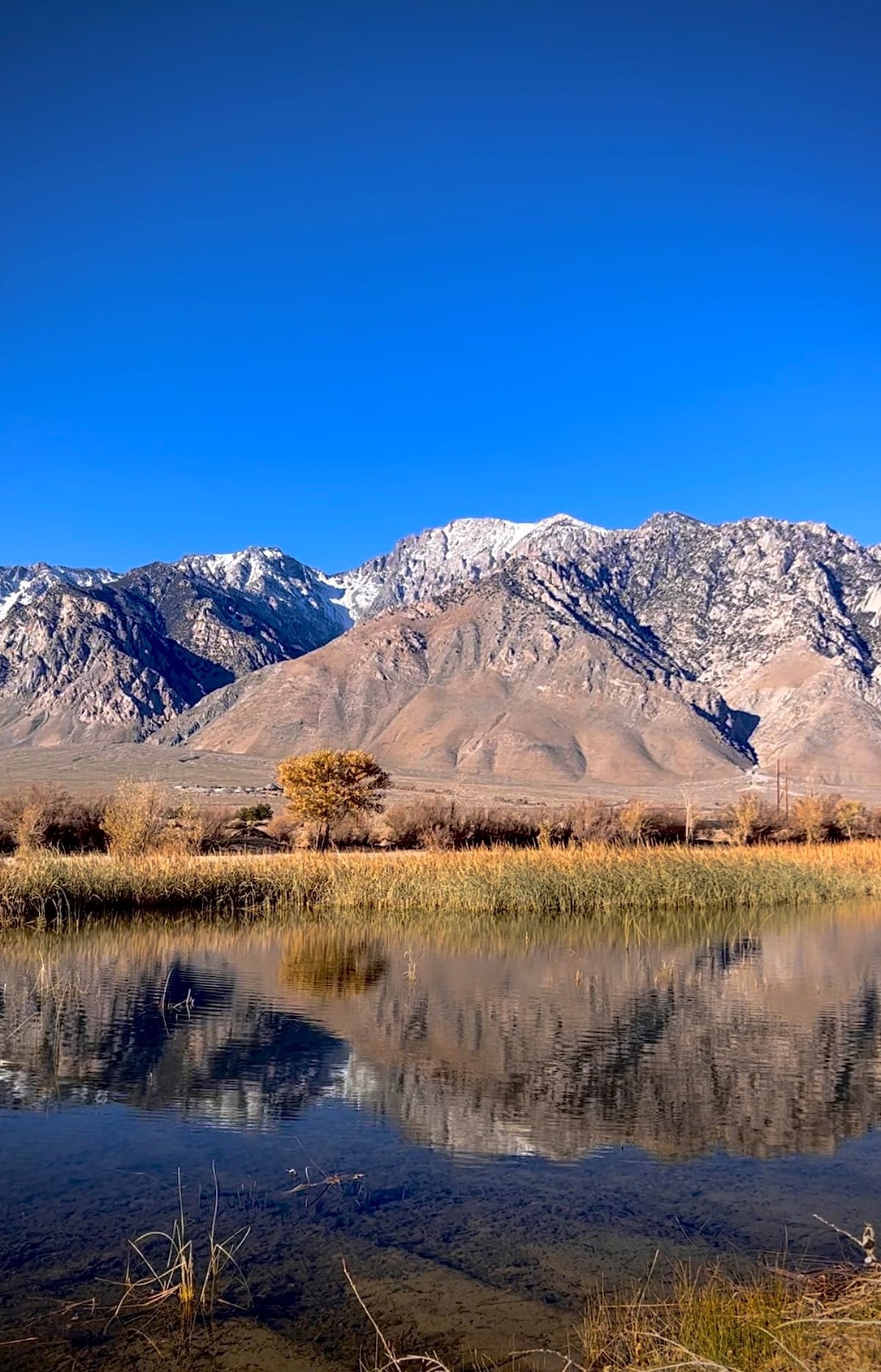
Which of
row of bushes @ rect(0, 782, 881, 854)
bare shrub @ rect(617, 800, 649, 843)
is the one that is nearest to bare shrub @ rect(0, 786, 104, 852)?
row of bushes @ rect(0, 782, 881, 854)

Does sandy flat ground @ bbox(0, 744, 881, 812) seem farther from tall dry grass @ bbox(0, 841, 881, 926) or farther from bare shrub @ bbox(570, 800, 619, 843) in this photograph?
tall dry grass @ bbox(0, 841, 881, 926)

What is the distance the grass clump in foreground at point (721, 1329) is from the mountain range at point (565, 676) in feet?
359

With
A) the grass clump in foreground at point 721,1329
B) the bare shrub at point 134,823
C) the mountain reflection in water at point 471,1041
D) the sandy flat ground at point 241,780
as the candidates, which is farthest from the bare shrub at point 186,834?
the sandy flat ground at point 241,780

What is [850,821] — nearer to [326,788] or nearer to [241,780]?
[326,788]

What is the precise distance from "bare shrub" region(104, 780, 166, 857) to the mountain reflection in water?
1008cm

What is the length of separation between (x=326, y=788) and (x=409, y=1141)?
113 feet

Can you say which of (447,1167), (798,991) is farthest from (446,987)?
(447,1167)

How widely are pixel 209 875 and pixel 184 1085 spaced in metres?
15.4

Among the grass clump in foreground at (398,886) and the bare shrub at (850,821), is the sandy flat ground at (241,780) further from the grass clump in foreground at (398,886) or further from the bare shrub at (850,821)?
the grass clump in foreground at (398,886)

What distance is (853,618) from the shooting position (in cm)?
16025

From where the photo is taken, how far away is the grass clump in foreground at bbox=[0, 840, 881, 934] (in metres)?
24.2

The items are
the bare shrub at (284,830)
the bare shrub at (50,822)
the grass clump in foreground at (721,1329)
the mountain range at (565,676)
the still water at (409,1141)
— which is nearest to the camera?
the grass clump in foreground at (721,1329)

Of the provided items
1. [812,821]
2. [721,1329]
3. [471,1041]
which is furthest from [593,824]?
[721,1329]

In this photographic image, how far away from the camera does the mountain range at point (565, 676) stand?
419ft
